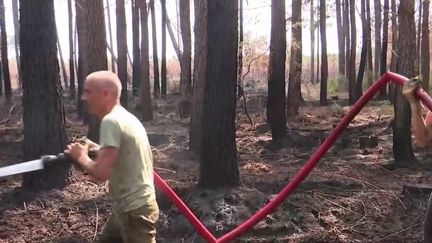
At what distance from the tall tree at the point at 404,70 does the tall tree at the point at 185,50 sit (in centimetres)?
891

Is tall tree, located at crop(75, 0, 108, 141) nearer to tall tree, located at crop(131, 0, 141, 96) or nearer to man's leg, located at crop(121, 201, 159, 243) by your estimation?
man's leg, located at crop(121, 201, 159, 243)

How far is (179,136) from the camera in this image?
597 inches

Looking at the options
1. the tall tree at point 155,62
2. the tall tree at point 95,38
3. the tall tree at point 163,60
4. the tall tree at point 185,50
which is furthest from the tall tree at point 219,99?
the tall tree at point 163,60

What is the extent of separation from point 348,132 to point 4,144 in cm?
865

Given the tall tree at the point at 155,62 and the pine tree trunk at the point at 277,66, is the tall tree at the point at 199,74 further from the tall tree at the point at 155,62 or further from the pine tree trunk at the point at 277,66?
the tall tree at the point at 155,62

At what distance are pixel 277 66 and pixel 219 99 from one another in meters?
7.43

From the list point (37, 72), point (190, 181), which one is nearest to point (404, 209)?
point (190, 181)

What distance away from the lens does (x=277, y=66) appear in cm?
1520

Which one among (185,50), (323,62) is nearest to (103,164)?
(185,50)

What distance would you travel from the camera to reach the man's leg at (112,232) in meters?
4.12

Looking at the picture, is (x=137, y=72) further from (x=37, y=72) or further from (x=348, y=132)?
(x=37, y=72)

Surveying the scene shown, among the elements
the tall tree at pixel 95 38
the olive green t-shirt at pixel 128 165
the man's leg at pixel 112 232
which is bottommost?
the man's leg at pixel 112 232

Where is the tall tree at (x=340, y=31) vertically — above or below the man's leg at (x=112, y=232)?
above

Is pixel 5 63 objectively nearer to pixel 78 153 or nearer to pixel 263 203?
pixel 263 203
